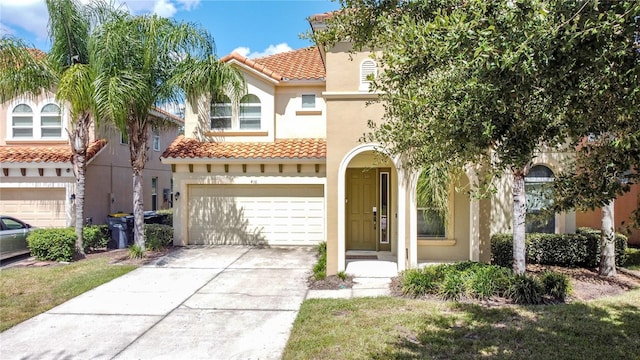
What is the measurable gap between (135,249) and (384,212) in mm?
7879

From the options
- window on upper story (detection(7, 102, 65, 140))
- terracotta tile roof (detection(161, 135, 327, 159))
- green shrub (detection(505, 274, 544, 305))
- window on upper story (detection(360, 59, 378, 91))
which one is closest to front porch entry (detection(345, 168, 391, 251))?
terracotta tile roof (detection(161, 135, 327, 159))

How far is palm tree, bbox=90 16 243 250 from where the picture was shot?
10.8m

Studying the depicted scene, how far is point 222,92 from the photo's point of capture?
12.5 metres

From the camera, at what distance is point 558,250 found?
10703 mm

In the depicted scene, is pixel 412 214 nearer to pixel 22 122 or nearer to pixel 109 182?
pixel 109 182

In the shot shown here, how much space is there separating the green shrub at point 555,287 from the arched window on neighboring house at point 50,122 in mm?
17476

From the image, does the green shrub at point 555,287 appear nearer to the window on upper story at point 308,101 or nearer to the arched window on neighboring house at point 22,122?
the window on upper story at point 308,101

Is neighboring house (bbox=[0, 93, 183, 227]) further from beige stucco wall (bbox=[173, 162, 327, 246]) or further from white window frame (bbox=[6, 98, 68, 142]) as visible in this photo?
beige stucco wall (bbox=[173, 162, 327, 246])

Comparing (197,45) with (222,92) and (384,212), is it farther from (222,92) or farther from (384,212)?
(384,212)

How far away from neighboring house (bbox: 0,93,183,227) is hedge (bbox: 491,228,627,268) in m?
11.8

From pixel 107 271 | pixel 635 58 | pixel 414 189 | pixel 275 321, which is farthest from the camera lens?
pixel 107 271

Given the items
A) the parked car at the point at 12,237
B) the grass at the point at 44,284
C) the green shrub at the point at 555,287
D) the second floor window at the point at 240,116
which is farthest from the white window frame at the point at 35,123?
the green shrub at the point at 555,287

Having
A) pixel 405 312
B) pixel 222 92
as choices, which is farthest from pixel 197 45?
pixel 405 312

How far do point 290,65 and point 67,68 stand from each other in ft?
28.6
